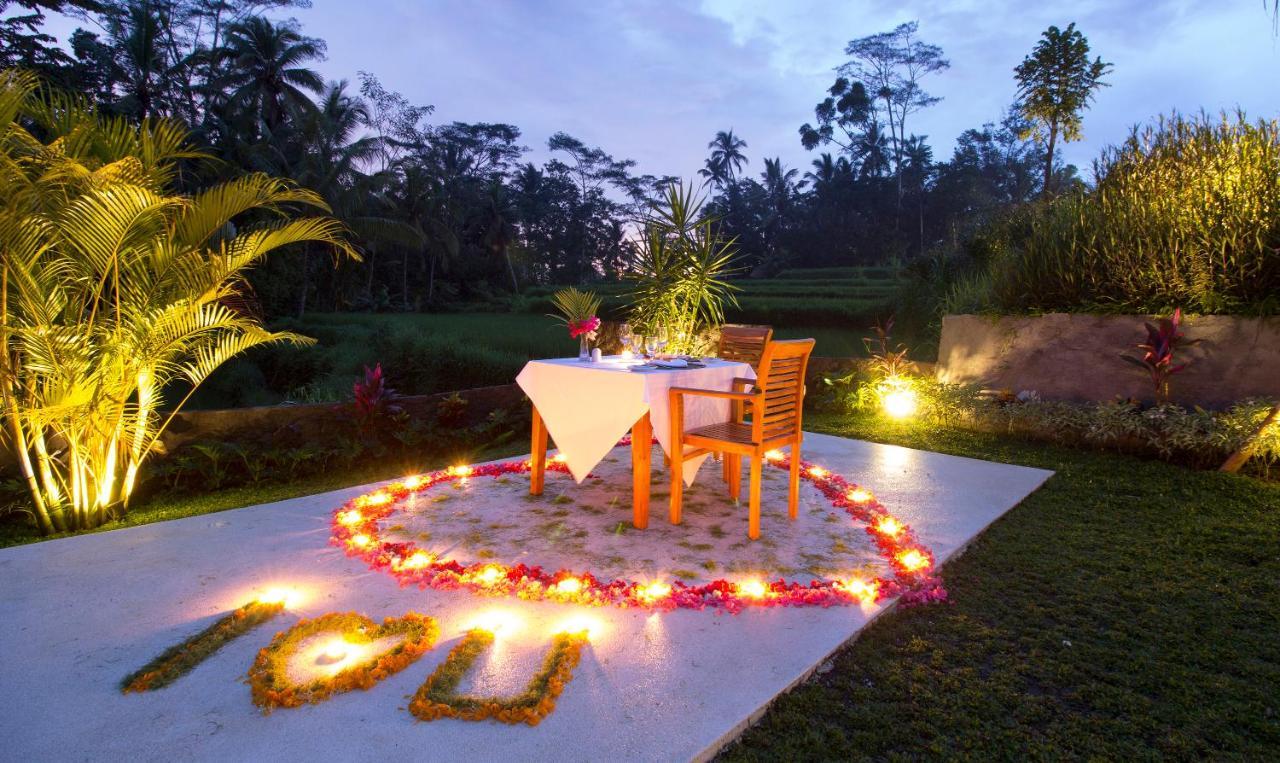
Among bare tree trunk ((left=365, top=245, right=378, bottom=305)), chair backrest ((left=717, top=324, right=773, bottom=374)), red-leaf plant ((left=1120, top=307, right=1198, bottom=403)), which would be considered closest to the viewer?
chair backrest ((left=717, top=324, right=773, bottom=374))

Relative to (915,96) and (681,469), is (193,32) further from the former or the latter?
(915,96)

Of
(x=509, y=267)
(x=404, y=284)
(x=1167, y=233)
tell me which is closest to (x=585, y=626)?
(x=1167, y=233)

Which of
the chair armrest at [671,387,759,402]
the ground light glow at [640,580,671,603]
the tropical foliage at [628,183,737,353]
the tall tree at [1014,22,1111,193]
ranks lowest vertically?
the ground light glow at [640,580,671,603]

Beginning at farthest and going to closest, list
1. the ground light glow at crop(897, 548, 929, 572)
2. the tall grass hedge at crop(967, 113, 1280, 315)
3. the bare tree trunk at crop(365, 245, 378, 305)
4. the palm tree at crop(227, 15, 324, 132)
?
the bare tree trunk at crop(365, 245, 378, 305) → the palm tree at crop(227, 15, 324, 132) → the tall grass hedge at crop(967, 113, 1280, 315) → the ground light glow at crop(897, 548, 929, 572)

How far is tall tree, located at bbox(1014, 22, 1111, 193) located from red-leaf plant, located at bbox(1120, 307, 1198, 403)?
751cm

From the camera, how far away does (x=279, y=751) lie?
1500 millimetres

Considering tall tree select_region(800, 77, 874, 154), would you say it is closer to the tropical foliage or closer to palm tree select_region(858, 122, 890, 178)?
palm tree select_region(858, 122, 890, 178)

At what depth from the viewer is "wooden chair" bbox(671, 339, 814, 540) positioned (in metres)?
2.96

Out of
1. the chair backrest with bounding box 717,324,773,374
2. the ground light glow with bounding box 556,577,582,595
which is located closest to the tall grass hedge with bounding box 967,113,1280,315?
the chair backrest with bounding box 717,324,773,374

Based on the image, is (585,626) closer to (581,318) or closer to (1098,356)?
(581,318)

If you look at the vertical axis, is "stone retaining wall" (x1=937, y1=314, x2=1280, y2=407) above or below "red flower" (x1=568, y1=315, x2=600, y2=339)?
below

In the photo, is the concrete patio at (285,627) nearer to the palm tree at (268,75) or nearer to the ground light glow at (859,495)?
the ground light glow at (859,495)

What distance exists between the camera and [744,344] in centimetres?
435

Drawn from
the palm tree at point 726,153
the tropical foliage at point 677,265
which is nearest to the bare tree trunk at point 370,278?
the tropical foliage at point 677,265
